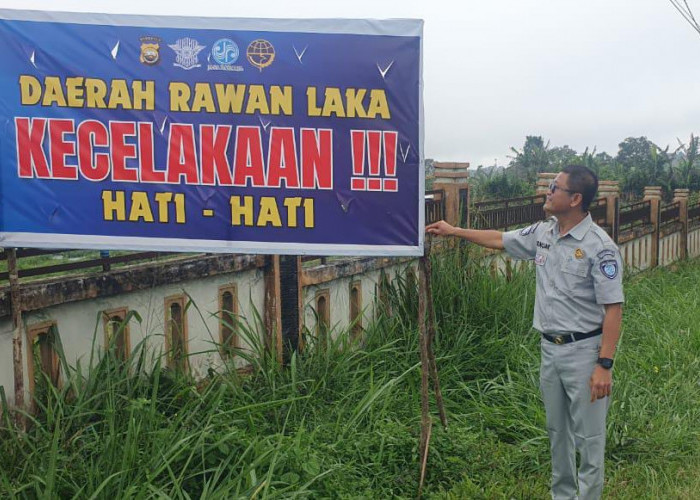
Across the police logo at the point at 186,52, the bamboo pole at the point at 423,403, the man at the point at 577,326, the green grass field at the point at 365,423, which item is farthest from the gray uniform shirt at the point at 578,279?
the police logo at the point at 186,52

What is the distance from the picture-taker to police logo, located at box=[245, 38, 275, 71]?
408cm

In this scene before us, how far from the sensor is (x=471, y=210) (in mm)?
7910

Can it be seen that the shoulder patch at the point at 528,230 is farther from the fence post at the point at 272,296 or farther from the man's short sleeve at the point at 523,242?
the fence post at the point at 272,296

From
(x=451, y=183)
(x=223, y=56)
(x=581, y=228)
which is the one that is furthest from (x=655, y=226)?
(x=223, y=56)

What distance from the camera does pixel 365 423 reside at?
4699mm

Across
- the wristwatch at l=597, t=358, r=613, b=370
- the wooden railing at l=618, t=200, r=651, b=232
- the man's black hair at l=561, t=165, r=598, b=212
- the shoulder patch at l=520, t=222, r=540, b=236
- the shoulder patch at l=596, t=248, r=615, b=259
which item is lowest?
the wristwatch at l=597, t=358, r=613, b=370

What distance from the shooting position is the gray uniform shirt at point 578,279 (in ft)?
12.5

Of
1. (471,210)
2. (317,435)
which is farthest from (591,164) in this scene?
(317,435)

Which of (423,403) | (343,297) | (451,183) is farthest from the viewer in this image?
(451,183)

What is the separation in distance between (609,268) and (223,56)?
7.07 feet

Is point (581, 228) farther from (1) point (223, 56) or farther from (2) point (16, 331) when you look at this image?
(2) point (16, 331)

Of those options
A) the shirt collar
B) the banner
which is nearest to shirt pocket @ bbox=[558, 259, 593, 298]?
the shirt collar

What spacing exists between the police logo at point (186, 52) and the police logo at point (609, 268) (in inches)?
87.0

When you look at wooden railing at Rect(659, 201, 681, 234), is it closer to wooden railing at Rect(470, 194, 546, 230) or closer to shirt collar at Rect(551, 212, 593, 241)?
wooden railing at Rect(470, 194, 546, 230)
